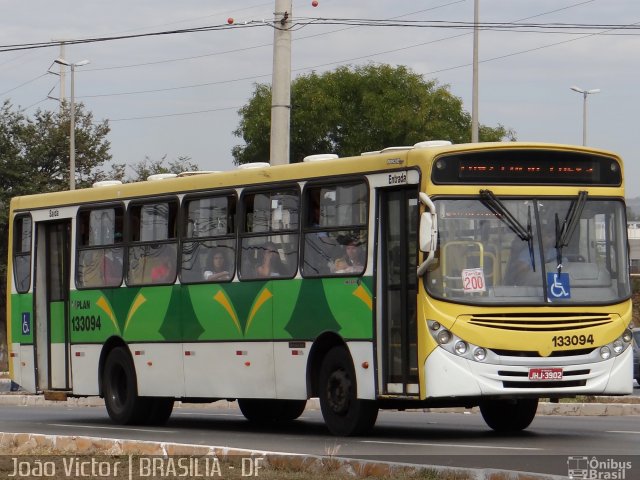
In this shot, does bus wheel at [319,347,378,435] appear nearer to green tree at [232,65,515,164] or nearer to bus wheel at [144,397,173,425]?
bus wheel at [144,397,173,425]

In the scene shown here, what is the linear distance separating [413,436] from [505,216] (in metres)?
2.96

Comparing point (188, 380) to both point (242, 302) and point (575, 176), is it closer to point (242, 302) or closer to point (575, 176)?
point (242, 302)

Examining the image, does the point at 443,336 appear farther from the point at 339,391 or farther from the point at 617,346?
the point at 617,346

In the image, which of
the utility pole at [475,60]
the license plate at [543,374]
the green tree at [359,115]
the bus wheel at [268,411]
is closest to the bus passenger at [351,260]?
the license plate at [543,374]

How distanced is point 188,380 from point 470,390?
17.1 ft

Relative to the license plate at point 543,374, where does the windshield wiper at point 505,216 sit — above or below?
above

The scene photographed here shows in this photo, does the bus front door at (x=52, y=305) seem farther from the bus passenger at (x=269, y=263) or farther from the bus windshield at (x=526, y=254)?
the bus windshield at (x=526, y=254)

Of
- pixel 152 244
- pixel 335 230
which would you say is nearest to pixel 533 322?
pixel 335 230

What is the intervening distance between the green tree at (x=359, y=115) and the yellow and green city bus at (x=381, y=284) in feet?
123

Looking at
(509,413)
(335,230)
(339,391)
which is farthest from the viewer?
(509,413)

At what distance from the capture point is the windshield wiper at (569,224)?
16.2m

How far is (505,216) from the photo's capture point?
1611 cm

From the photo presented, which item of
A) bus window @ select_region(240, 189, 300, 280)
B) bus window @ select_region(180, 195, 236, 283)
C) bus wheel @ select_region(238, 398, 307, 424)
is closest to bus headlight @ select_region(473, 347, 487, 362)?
bus window @ select_region(240, 189, 300, 280)

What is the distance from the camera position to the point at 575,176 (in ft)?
54.6
